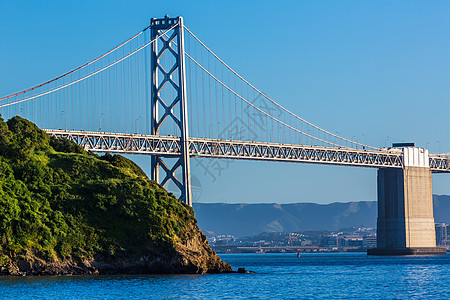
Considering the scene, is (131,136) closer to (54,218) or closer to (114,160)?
(114,160)

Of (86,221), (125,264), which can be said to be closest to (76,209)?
(86,221)

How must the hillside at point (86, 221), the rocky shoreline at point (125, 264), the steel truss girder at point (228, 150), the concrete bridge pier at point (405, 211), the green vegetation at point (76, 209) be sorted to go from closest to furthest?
1. the rocky shoreline at point (125, 264)
2. the hillside at point (86, 221)
3. the green vegetation at point (76, 209)
4. the steel truss girder at point (228, 150)
5. the concrete bridge pier at point (405, 211)

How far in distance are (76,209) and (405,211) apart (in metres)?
71.4

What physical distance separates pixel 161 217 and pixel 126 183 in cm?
389

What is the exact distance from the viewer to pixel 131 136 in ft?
319

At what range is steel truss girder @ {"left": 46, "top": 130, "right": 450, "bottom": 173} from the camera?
94938 millimetres

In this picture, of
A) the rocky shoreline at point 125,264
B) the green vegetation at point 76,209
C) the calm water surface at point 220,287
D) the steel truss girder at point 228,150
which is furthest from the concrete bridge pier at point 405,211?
the rocky shoreline at point 125,264

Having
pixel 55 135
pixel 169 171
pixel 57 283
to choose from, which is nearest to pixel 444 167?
pixel 169 171

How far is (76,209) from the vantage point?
65.3m

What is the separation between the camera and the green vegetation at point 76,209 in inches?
2432

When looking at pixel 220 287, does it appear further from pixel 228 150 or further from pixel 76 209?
pixel 228 150

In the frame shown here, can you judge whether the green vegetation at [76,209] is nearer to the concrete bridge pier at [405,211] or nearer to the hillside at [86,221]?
the hillside at [86,221]

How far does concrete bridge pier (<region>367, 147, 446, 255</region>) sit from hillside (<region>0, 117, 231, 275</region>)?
203 feet

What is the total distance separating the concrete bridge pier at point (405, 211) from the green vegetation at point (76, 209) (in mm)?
63356
